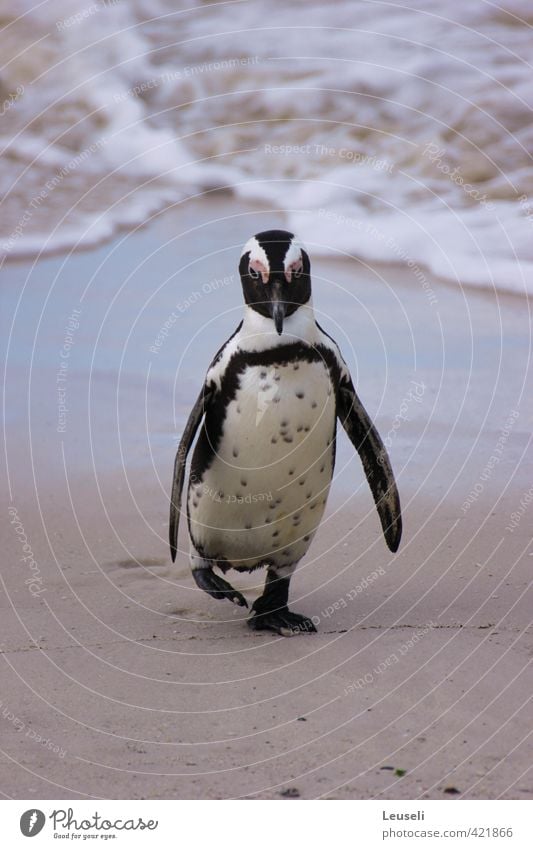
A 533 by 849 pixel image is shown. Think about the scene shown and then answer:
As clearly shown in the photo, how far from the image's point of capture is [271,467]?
2.13 m

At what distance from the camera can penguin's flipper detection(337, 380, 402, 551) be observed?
2.25m

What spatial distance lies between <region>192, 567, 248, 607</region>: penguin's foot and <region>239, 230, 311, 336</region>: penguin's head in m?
0.51

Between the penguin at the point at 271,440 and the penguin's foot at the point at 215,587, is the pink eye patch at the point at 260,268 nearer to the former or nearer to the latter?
the penguin at the point at 271,440

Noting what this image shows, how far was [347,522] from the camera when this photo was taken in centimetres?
285

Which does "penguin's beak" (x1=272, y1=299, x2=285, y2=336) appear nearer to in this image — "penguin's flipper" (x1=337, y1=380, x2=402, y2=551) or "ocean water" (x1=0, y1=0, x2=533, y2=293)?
"penguin's flipper" (x1=337, y1=380, x2=402, y2=551)

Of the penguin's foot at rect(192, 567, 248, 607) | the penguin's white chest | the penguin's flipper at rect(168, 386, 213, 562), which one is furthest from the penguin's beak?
the penguin's foot at rect(192, 567, 248, 607)

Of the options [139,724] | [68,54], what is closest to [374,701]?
[139,724]

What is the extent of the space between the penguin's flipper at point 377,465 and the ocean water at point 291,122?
7.94ft

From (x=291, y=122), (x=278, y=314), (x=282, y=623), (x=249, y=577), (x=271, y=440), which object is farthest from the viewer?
(x=291, y=122)

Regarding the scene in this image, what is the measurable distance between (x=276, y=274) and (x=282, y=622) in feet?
2.06

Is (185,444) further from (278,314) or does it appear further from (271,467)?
(278,314)

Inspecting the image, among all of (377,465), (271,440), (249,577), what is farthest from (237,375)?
(249,577)

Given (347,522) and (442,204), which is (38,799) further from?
(442,204)

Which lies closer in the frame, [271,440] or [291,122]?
[271,440]
